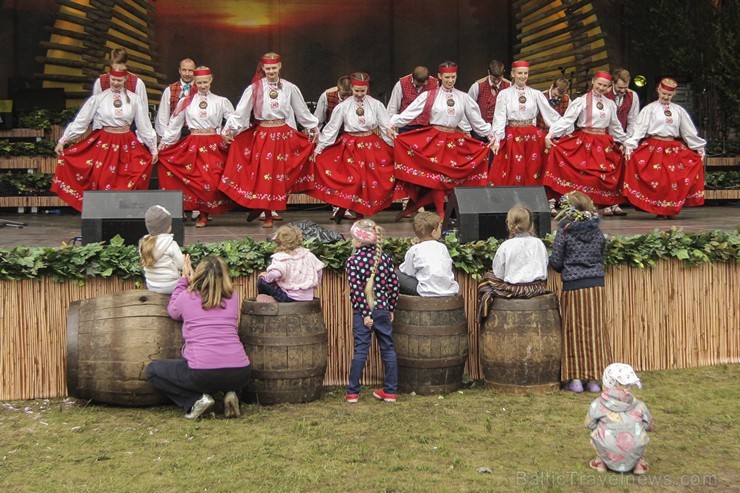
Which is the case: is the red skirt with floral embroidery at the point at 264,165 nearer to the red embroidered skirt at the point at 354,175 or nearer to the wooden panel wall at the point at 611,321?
the red embroidered skirt at the point at 354,175

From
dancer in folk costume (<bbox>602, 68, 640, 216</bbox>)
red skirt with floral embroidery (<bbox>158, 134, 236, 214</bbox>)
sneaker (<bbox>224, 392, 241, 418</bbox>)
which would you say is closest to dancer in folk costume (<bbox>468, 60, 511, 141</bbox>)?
dancer in folk costume (<bbox>602, 68, 640, 216</bbox>)

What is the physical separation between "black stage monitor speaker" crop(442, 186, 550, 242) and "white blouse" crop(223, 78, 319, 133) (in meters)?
2.44

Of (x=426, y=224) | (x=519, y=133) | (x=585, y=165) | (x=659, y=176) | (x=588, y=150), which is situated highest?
(x=519, y=133)

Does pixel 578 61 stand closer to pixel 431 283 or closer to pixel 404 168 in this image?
pixel 404 168

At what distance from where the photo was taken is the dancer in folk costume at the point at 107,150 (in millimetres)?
8914

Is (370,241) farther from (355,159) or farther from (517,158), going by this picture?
(517,158)

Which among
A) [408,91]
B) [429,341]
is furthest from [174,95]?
[429,341]

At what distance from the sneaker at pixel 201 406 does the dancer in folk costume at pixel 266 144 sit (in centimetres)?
387

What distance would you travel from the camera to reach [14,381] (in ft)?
18.5

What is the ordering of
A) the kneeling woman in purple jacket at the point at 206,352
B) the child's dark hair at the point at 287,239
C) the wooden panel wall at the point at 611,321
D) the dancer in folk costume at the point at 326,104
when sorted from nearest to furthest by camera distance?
the kneeling woman in purple jacket at the point at 206,352
the child's dark hair at the point at 287,239
the wooden panel wall at the point at 611,321
the dancer in folk costume at the point at 326,104

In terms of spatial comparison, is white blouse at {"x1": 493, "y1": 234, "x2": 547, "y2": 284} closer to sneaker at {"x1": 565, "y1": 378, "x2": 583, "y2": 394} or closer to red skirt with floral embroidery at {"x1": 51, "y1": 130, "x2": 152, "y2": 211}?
sneaker at {"x1": 565, "y1": 378, "x2": 583, "y2": 394}

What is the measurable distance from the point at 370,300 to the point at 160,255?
1.07 meters

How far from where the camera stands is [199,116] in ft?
29.8

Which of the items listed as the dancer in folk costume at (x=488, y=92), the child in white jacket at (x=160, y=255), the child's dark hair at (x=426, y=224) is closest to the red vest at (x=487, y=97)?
the dancer in folk costume at (x=488, y=92)
